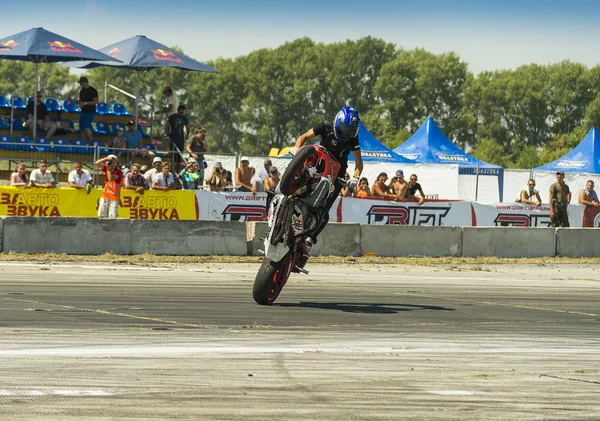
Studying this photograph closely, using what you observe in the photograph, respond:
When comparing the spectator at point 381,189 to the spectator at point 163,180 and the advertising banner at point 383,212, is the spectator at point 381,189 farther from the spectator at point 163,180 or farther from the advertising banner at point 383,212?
the spectator at point 163,180

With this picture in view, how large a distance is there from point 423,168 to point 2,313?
99.6 feet

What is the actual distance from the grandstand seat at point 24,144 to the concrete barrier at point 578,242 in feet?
41.8

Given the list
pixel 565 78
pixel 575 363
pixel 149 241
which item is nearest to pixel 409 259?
pixel 149 241

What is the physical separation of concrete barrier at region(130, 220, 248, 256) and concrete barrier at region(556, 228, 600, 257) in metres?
7.50

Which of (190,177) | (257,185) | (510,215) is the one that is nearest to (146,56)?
(190,177)

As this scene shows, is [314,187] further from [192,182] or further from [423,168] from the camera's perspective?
[423,168]

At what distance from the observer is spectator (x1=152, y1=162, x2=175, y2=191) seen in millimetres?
21328

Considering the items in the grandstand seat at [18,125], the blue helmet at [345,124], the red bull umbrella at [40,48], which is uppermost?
the red bull umbrella at [40,48]

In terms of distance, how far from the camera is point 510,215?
25.1m

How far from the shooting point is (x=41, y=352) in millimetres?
6977

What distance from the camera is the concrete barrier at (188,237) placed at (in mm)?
18625

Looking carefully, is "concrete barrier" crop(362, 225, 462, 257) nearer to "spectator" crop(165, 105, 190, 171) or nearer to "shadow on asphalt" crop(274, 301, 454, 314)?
"spectator" crop(165, 105, 190, 171)

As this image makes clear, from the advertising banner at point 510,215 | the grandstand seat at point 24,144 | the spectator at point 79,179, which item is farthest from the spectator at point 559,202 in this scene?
the grandstand seat at point 24,144

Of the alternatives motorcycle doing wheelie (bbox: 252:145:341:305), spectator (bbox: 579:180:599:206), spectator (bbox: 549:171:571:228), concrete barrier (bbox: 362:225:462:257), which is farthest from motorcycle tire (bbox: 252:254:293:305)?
spectator (bbox: 579:180:599:206)
